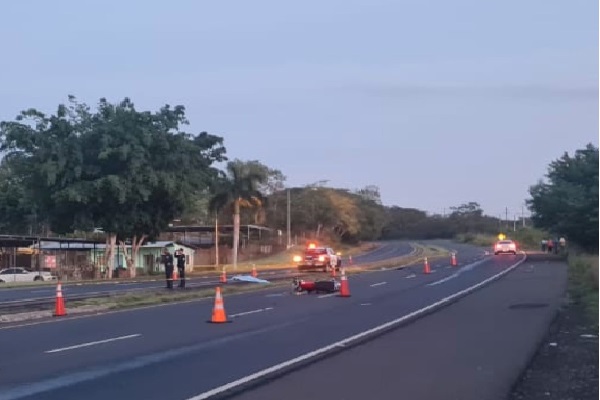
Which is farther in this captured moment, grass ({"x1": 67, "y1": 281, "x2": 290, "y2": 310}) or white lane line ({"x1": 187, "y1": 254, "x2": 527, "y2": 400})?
grass ({"x1": 67, "y1": 281, "x2": 290, "y2": 310})

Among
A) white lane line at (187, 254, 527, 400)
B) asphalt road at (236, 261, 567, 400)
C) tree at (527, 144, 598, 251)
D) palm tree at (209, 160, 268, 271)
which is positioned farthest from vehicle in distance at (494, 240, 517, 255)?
A: asphalt road at (236, 261, 567, 400)

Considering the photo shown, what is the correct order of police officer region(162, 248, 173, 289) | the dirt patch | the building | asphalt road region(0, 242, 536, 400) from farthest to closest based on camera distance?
the building < police officer region(162, 248, 173, 289) < asphalt road region(0, 242, 536, 400) < the dirt patch

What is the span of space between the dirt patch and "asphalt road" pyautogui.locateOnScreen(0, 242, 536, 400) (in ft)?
6.99

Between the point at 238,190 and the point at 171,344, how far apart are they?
64.3 metres

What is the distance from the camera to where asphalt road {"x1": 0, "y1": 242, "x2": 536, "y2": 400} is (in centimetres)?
1308

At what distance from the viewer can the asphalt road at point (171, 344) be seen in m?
13.1

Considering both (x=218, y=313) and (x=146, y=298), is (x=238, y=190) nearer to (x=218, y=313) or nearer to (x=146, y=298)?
(x=146, y=298)

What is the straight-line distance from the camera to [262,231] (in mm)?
122125

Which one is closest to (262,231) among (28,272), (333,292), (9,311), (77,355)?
(28,272)

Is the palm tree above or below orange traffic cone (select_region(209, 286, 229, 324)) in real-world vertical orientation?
above

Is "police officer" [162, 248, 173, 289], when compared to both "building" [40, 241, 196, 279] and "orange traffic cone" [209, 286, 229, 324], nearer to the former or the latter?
"orange traffic cone" [209, 286, 229, 324]

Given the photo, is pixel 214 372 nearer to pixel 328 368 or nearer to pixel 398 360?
pixel 328 368

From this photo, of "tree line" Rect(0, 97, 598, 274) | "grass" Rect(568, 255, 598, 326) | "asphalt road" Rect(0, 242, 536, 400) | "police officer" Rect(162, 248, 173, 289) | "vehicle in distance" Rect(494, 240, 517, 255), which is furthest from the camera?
"vehicle in distance" Rect(494, 240, 517, 255)

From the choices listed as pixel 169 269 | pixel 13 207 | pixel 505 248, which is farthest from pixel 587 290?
pixel 505 248
